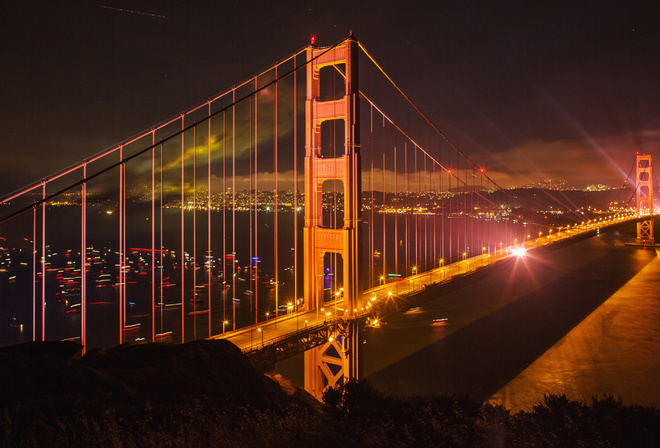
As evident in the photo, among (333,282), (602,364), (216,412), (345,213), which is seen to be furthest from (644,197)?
(216,412)

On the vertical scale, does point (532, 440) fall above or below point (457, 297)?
above

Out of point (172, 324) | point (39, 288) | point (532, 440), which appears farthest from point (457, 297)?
point (39, 288)

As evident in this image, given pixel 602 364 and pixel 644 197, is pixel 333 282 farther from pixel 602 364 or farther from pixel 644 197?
pixel 644 197

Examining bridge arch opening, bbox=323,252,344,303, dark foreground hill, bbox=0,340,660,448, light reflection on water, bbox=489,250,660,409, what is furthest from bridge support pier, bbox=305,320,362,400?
light reflection on water, bbox=489,250,660,409

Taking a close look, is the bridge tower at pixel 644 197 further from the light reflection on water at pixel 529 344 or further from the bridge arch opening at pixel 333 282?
the bridge arch opening at pixel 333 282

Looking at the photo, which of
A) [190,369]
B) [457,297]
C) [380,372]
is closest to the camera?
[190,369]

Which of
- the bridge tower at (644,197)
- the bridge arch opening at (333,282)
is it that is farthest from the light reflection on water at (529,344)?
the bridge tower at (644,197)

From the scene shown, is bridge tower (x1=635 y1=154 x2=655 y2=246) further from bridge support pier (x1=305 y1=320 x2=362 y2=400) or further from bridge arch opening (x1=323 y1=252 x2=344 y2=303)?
bridge support pier (x1=305 y1=320 x2=362 y2=400)

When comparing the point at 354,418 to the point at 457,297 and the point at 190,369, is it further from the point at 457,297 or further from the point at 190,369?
the point at 457,297
